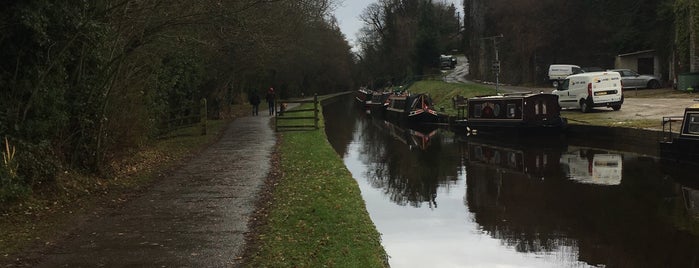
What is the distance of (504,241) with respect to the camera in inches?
398

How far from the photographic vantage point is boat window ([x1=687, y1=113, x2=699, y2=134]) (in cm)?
1693

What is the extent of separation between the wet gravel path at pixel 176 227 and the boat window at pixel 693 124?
37.4 ft

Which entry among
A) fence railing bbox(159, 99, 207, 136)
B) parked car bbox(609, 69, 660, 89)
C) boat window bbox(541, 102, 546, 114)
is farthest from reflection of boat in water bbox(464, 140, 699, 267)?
parked car bbox(609, 69, 660, 89)

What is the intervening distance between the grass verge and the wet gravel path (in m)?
0.36

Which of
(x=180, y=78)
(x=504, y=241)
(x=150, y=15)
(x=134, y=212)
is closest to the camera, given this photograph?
(x=134, y=212)

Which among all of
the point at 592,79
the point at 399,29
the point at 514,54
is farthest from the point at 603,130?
the point at 399,29

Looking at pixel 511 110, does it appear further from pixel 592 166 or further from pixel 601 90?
pixel 592 166

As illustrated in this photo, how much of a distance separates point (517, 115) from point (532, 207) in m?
15.6

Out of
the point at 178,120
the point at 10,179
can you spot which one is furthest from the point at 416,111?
the point at 10,179

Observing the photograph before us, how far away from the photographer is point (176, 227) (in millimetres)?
8242

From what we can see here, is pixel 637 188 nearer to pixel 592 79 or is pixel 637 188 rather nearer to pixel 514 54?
pixel 592 79

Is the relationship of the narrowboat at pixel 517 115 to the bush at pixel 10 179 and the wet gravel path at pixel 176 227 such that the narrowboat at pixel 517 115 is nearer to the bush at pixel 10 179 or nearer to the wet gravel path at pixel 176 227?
the wet gravel path at pixel 176 227

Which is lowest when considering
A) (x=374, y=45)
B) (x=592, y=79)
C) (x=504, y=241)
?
(x=504, y=241)

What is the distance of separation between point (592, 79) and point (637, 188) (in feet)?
48.1
